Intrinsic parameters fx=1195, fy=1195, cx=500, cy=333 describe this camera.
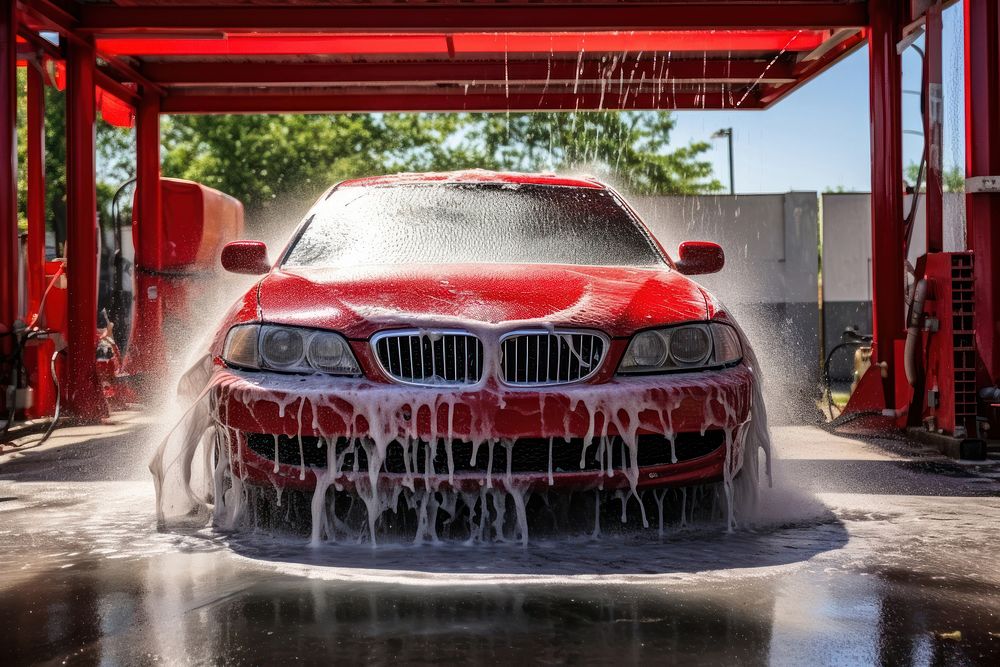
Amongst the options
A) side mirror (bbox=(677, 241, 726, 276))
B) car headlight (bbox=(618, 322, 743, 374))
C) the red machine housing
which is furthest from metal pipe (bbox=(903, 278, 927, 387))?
car headlight (bbox=(618, 322, 743, 374))

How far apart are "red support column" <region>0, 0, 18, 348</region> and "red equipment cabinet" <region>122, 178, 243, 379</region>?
436 cm

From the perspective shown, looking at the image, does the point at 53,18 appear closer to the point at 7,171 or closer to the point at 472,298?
the point at 7,171

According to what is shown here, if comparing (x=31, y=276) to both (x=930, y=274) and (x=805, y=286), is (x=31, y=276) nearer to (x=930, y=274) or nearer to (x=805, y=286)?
(x=930, y=274)

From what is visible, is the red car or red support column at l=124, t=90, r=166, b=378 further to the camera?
red support column at l=124, t=90, r=166, b=378

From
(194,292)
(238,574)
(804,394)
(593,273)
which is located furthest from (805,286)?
(238,574)

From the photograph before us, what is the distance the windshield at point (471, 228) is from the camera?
537 cm

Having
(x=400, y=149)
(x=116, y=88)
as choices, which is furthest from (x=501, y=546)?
(x=400, y=149)

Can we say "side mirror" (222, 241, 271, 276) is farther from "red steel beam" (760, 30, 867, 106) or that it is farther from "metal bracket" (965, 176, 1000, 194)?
"red steel beam" (760, 30, 867, 106)

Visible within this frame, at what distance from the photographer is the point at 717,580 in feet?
12.4

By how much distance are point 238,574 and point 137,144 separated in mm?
12027

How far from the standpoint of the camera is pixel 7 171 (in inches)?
385

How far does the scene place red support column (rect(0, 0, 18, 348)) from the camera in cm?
971

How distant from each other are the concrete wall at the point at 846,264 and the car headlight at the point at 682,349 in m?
18.2

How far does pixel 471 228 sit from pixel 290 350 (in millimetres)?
1442
